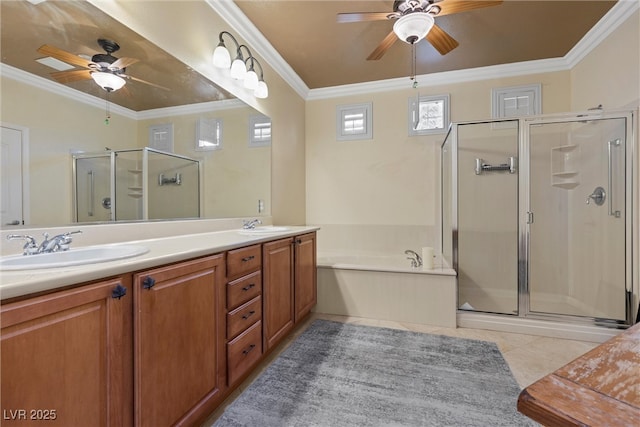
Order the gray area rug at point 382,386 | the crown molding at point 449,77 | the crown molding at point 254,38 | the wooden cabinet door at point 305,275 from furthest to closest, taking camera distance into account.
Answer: the crown molding at point 449,77 < the wooden cabinet door at point 305,275 < the crown molding at point 254,38 < the gray area rug at point 382,386

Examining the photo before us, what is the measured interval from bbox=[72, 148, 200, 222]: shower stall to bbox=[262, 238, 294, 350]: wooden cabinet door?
2.14 feet

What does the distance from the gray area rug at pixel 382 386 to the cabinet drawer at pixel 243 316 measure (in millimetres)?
404

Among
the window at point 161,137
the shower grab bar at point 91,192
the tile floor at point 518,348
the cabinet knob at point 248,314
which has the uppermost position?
the window at point 161,137

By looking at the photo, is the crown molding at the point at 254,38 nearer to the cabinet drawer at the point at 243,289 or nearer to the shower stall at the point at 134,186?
the shower stall at the point at 134,186

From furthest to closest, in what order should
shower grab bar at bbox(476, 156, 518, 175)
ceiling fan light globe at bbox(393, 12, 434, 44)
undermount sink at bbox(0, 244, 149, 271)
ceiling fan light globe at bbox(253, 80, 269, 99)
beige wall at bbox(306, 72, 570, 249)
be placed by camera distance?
1. beige wall at bbox(306, 72, 570, 249)
2. shower grab bar at bbox(476, 156, 518, 175)
3. ceiling fan light globe at bbox(253, 80, 269, 99)
4. ceiling fan light globe at bbox(393, 12, 434, 44)
5. undermount sink at bbox(0, 244, 149, 271)

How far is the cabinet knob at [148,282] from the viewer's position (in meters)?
0.95

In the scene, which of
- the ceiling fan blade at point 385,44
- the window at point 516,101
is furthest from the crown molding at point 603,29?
the ceiling fan blade at point 385,44

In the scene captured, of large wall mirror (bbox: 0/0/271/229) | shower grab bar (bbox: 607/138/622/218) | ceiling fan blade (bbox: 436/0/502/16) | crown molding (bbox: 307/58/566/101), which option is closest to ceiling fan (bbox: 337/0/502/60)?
ceiling fan blade (bbox: 436/0/502/16)

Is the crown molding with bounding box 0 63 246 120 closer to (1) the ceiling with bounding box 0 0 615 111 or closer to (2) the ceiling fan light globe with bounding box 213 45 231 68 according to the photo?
(1) the ceiling with bounding box 0 0 615 111

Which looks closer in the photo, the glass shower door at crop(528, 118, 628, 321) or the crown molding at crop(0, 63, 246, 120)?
the crown molding at crop(0, 63, 246, 120)

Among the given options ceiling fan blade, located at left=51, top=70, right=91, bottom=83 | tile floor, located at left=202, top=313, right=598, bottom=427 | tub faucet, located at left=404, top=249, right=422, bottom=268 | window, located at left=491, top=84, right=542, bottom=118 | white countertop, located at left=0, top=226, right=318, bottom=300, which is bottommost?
tile floor, located at left=202, top=313, right=598, bottom=427

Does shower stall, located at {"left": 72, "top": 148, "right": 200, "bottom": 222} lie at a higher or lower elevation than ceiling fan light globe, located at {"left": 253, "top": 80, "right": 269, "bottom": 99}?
lower

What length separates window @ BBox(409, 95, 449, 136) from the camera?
3318 millimetres

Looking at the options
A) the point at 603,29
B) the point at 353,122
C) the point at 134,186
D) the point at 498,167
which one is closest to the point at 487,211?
the point at 498,167
